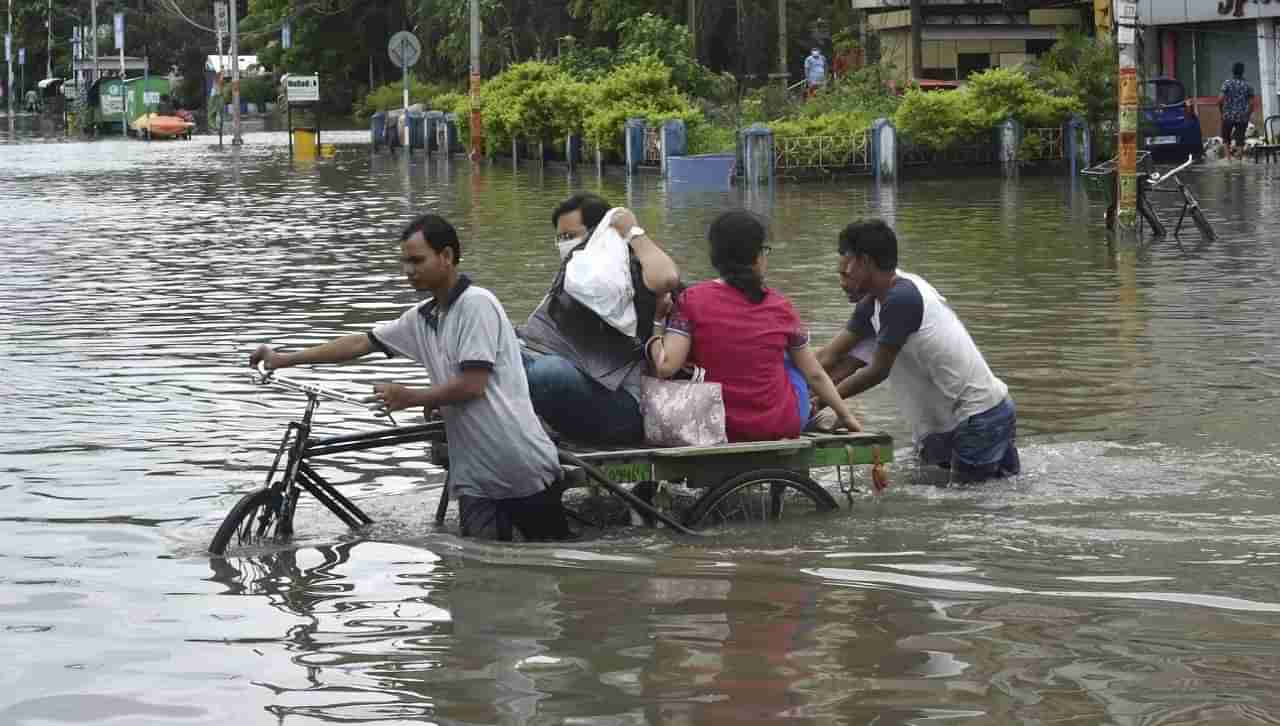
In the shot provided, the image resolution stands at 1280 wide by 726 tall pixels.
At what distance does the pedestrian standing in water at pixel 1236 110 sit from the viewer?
38.2 meters

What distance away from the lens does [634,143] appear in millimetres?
40344

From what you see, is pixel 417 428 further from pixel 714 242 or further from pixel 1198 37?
pixel 1198 37

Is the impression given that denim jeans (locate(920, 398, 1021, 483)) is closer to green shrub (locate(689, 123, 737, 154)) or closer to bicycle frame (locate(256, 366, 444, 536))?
bicycle frame (locate(256, 366, 444, 536))

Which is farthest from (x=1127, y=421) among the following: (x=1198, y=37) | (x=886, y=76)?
(x=1198, y=37)

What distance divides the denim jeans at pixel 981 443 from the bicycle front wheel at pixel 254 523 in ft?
9.48

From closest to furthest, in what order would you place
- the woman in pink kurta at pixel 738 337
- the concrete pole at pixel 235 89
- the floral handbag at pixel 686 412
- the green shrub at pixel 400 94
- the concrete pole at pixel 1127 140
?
the floral handbag at pixel 686 412, the woman in pink kurta at pixel 738 337, the concrete pole at pixel 1127 140, the concrete pole at pixel 235 89, the green shrub at pixel 400 94

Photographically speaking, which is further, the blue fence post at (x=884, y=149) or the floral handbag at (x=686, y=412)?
the blue fence post at (x=884, y=149)

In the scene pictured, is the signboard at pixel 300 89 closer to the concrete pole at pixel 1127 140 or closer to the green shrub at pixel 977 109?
the green shrub at pixel 977 109

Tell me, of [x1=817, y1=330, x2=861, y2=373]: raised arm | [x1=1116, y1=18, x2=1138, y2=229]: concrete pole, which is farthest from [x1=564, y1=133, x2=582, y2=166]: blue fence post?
[x1=817, y1=330, x2=861, y2=373]: raised arm

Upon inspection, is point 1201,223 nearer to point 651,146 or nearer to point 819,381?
point 819,381

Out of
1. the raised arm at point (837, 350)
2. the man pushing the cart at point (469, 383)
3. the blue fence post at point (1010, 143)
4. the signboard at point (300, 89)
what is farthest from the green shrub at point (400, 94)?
the man pushing the cart at point (469, 383)

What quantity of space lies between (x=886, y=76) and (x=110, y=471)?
34394 millimetres

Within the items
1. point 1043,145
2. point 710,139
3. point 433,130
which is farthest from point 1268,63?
point 433,130

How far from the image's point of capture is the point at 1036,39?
67.8 metres
